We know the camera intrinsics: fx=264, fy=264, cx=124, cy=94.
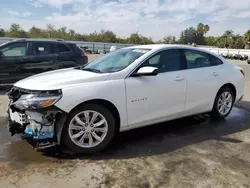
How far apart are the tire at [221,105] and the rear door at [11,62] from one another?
18.5 ft

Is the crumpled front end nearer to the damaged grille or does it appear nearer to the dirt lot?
the damaged grille

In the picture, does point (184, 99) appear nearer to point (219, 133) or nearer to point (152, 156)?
point (219, 133)

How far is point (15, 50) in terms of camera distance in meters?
7.88

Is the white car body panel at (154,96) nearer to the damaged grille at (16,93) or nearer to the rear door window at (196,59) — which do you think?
the rear door window at (196,59)

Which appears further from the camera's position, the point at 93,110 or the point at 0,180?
the point at 93,110

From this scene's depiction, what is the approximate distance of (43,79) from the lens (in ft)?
12.8

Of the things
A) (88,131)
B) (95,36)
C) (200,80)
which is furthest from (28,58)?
(95,36)

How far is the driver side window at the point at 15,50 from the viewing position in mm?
7797

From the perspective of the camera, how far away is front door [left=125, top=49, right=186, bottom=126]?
157 inches

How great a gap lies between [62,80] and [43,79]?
0.40m

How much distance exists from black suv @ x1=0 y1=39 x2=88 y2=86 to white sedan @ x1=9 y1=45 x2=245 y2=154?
3893mm

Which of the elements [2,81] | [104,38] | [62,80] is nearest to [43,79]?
[62,80]

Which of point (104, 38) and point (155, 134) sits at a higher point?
point (104, 38)

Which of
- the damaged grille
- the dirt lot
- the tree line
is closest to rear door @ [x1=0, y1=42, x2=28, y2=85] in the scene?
the dirt lot
